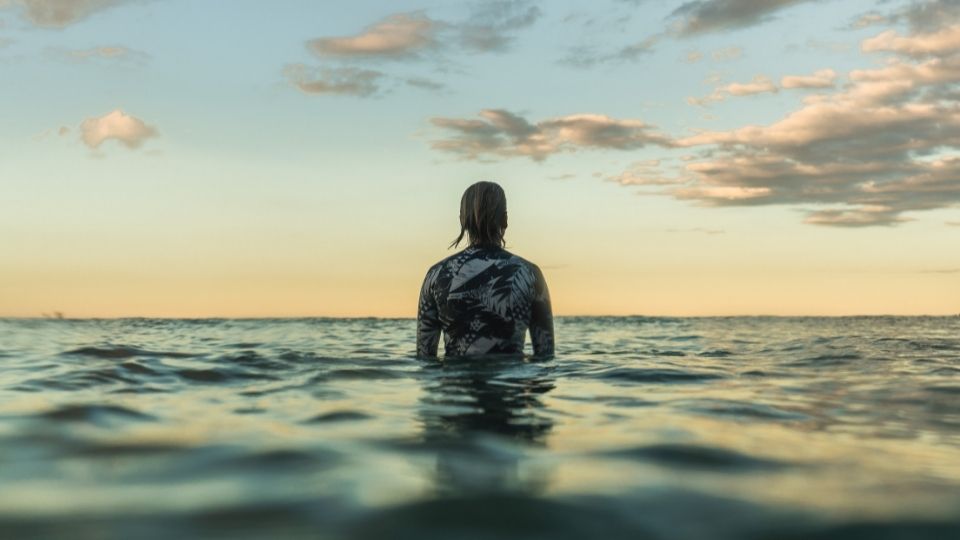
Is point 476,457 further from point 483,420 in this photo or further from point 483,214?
point 483,214

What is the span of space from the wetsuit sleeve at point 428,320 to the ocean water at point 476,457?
732mm

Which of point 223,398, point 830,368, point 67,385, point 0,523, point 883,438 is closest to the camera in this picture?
point 0,523

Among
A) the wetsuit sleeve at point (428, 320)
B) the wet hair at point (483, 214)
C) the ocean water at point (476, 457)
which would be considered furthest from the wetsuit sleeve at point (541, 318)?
the wetsuit sleeve at point (428, 320)

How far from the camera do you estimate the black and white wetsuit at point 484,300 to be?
257 inches

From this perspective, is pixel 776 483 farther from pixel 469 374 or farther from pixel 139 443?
pixel 469 374

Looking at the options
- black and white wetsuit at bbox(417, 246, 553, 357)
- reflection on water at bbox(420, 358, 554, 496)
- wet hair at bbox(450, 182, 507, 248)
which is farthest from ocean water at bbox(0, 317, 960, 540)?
wet hair at bbox(450, 182, 507, 248)

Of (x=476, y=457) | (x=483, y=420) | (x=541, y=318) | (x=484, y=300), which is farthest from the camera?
(x=541, y=318)

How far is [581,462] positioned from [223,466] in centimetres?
141

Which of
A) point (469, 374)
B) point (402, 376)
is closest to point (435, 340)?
point (402, 376)

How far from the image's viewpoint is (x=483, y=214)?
21.6ft

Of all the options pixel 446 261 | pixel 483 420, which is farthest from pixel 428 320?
pixel 483 420

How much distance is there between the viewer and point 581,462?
2947 millimetres

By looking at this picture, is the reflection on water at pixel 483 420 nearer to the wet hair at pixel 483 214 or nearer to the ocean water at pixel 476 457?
the ocean water at pixel 476 457

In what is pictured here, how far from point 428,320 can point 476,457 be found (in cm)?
389
